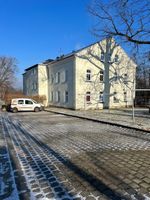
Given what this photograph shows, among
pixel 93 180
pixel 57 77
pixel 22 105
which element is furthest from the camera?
pixel 57 77

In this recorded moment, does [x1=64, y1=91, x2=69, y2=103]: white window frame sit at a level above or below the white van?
above

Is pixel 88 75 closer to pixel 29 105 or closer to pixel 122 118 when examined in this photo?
pixel 29 105

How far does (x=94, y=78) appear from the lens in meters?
28.0

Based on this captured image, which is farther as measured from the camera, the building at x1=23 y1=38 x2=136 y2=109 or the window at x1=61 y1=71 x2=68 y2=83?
the window at x1=61 y1=71 x2=68 y2=83

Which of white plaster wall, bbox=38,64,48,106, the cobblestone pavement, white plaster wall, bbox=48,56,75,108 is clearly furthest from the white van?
the cobblestone pavement

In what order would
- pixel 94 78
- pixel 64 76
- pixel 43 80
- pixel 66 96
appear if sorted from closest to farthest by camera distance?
pixel 94 78 < pixel 66 96 < pixel 64 76 < pixel 43 80

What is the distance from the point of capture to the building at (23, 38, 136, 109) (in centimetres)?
2661

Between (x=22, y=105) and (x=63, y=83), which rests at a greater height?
(x=63, y=83)

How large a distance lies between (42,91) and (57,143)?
1104 inches

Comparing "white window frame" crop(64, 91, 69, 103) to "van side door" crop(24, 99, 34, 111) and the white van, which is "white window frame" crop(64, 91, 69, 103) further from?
"van side door" crop(24, 99, 34, 111)

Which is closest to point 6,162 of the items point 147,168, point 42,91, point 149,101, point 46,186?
point 46,186

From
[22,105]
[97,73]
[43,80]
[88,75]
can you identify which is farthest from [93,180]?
[43,80]

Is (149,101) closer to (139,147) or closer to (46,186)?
(139,147)

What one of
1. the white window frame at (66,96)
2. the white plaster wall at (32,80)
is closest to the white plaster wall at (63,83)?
the white window frame at (66,96)
